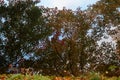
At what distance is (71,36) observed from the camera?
120 ft

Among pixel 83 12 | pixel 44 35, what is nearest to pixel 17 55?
pixel 44 35

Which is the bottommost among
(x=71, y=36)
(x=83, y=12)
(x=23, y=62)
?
(x=23, y=62)

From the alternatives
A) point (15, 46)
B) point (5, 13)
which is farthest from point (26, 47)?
point (5, 13)

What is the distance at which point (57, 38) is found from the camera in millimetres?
36125

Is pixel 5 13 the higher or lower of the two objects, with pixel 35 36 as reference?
higher

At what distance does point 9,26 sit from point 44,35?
2.91 meters

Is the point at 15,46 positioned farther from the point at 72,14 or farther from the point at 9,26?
the point at 72,14

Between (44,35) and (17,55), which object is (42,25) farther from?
(17,55)

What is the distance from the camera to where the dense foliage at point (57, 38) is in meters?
31.4

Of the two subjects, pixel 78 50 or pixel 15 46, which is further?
pixel 78 50

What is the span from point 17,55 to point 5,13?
374cm

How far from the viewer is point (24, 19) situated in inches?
1264

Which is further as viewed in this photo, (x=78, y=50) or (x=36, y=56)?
(x=78, y=50)

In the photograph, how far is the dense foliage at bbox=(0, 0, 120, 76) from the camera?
3142cm
